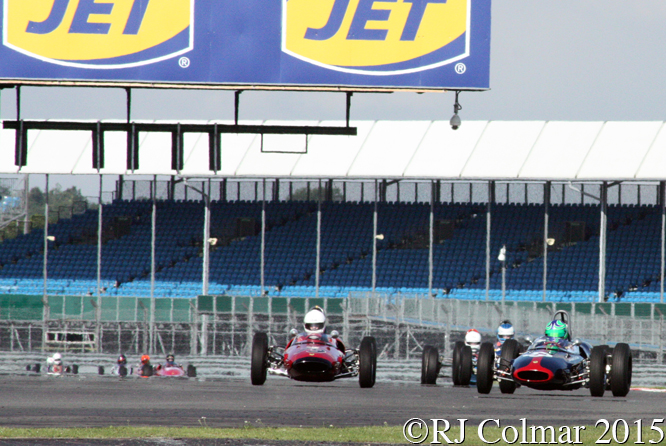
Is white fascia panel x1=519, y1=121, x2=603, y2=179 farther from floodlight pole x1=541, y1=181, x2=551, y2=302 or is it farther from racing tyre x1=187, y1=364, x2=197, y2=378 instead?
racing tyre x1=187, y1=364, x2=197, y2=378

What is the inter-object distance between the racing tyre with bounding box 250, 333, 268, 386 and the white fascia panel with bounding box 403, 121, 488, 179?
22.9 meters

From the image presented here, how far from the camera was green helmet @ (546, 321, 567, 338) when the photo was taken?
19328 mm

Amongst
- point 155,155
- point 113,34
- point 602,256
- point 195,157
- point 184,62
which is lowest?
point 602,256

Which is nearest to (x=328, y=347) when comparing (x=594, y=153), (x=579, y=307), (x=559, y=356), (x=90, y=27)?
(x=559, y=356)

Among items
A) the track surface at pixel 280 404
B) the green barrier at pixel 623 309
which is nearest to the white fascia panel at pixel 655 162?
the green barrier at pixel 623 309

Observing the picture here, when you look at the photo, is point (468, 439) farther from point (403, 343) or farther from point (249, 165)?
point (249, 165)

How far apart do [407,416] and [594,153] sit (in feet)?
93.9

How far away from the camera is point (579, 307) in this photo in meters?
31.2

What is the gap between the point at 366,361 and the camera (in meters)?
20.6

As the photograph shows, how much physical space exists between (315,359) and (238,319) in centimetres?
1435

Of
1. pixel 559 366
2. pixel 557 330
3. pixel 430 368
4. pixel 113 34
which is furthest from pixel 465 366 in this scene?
pixel 113 34

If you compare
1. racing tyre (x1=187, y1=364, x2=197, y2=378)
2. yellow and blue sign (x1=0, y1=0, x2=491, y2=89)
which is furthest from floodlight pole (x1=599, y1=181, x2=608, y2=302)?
yellow and blue sign (x1=0, y1=0, x2=491, y2=89)

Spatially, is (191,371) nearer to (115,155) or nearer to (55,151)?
(115,155)

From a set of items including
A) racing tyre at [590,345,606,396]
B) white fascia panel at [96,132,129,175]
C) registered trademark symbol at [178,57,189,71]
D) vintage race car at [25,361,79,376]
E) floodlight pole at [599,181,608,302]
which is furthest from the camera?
white fascia panel at [96,132,129,175]
